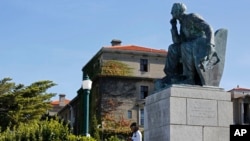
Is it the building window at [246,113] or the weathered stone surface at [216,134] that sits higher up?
the building window at [246,113]

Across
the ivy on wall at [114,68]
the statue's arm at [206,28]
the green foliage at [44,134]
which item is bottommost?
the green foliage at [44,134]

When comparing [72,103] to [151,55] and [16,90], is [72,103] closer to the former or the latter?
[151,55]

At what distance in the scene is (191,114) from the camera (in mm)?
15133

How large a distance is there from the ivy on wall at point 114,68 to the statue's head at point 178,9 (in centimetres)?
4541

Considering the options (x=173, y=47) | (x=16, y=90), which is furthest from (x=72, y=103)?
(x=173, y=47)

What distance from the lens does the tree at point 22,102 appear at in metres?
49.0

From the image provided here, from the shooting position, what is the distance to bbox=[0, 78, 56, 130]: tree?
49031mm

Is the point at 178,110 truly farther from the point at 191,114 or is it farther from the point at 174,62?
the point at 174,62

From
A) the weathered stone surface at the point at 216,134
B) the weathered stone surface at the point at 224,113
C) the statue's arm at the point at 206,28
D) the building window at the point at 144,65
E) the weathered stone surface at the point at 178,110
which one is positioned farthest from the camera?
the building window at the point at 144,65

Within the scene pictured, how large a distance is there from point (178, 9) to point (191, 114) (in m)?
3.01

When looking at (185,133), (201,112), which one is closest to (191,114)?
(201,112)

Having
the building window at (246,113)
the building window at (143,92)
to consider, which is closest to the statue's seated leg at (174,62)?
the building window at (143,92)

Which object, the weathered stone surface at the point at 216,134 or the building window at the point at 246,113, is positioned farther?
the building window at the point at 246,113

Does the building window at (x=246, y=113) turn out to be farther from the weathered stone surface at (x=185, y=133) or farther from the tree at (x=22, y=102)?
the weathered stone surface at (x=185, y=133)
